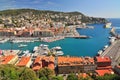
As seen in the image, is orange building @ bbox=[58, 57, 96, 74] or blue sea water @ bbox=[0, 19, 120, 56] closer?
orange building @ bbox=[58, 57, 96, 74]

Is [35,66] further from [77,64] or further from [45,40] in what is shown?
[45,40]

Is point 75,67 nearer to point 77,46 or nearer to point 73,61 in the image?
point 73,61

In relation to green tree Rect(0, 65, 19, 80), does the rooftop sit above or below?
below

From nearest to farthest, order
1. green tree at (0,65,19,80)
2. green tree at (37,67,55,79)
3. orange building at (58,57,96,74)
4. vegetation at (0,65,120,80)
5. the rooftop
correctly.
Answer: green tree at (0,65,19,80), vegetation at (0,65,120,80), green tree at (37,67,55,79), orange building at (58,57,96,74), the rooftop

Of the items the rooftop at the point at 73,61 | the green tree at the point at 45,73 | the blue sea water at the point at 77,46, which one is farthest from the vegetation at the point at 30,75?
the blue sea water at the point at 77,46

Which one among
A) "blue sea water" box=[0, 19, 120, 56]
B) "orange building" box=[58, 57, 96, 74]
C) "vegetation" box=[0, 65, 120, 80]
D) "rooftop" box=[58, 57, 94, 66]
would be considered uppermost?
"vegetation" box=[0, 65, 120, 80]

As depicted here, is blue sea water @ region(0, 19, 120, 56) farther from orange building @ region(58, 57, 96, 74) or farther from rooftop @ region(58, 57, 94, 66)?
orange building @ region(58, 57, 96, 74)

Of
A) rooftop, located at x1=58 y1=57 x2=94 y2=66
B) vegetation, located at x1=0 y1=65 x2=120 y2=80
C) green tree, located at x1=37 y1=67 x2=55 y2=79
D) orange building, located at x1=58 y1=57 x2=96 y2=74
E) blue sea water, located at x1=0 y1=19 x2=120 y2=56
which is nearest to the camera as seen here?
vegetation, located at x1=0 y1=65 x2=120 y2=80

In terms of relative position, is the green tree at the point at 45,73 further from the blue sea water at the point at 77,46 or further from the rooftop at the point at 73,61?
the blue sea water at the point at 77,46

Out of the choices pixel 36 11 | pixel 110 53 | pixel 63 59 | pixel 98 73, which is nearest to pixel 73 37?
pixel 110 53

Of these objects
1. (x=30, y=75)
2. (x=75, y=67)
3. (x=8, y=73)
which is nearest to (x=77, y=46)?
(x=75, y=67)

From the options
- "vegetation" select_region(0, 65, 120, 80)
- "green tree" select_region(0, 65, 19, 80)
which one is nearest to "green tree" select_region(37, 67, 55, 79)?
"vegetation" select_region(0, 65, 120, 80)
